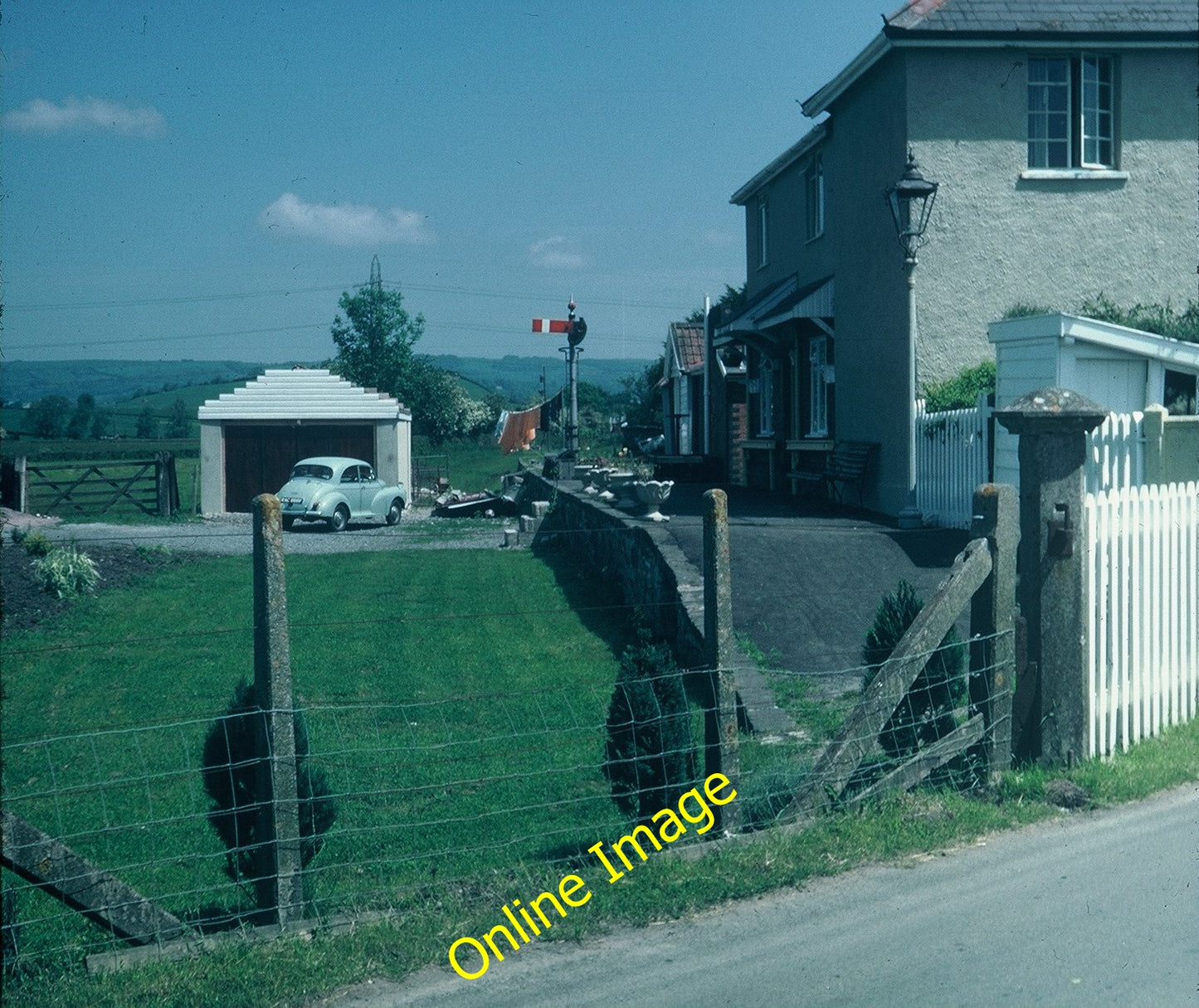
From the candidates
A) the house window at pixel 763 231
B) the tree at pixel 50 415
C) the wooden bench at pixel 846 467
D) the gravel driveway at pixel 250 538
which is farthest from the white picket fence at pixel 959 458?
the house window at pixel 763 231

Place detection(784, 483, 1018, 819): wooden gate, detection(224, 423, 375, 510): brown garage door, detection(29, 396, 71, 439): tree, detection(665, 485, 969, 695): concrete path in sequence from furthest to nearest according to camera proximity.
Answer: detection(224, 423, 375, 510): brown garage door → detection(29, 396, 71, 439): tree → detection(665, 485, 969, 695): concrete path → detection(784, 483, 1018, 819): wooden gate

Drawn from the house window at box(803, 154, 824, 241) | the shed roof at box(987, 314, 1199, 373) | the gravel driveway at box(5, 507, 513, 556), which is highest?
the house window at box(803, 154, 824, 241)

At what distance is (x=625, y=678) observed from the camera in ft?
19.3

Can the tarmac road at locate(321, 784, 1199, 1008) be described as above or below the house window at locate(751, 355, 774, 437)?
below

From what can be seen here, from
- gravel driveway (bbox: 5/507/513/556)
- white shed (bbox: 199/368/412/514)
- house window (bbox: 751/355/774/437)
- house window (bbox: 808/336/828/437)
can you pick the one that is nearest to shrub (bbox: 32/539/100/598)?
gravel driveway (bbox: 5/507/513/556)

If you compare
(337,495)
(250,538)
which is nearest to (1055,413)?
(250,538)

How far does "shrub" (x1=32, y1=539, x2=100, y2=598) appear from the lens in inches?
621

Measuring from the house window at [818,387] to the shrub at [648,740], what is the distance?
16041 millimetres

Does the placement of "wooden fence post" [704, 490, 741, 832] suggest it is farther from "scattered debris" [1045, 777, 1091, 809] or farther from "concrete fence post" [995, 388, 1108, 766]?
"concrete fence post" [995, 388, 1108, 766]

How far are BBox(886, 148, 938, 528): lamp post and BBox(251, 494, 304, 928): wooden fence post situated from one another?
11.6 metres

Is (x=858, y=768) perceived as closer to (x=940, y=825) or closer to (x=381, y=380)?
(x=940, y=825)

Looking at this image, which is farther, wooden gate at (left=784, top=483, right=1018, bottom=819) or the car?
the car

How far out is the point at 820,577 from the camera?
474 inches

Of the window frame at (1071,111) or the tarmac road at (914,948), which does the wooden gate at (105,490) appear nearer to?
the window frame at (1071,111)
